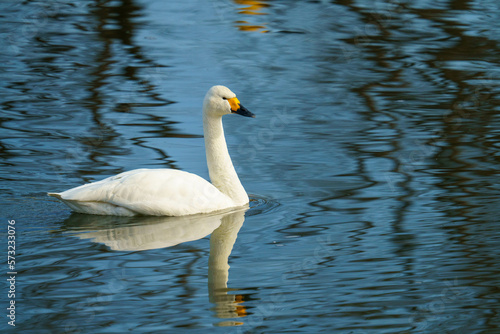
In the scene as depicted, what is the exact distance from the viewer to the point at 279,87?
45.4 ft

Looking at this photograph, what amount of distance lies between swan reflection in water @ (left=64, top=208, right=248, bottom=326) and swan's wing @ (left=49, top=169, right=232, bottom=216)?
98 millimetres

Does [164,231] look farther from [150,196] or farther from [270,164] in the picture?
[270,164]

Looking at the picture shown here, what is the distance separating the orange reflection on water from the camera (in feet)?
60.3

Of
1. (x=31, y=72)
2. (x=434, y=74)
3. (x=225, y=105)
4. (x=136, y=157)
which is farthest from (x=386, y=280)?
(x=31, y=72)

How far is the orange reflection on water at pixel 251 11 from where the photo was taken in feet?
60.3

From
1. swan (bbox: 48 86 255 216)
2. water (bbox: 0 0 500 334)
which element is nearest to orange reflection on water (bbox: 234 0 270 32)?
water (bbox: 0 0 500 334)

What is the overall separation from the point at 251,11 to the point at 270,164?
433 inches

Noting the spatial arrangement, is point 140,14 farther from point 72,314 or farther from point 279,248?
point 72,314

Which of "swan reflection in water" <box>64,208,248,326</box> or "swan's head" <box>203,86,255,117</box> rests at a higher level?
"swan's head" <box>203,86,255,117</box>

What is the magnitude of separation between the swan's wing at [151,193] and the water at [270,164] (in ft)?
0.47

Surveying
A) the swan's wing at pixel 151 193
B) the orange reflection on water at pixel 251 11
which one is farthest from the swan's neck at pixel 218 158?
the orange reflection on water at pixel 251 11

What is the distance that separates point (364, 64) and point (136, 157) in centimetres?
646

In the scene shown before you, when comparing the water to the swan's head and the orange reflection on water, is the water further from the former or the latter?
the swan's head

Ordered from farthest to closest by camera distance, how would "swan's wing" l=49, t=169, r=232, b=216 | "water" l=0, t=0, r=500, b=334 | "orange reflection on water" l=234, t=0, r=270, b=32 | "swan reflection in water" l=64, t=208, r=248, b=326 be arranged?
"orange reflection on water" l=234, t=0, r=270, b=32
"swan's wing" l=49, t=169, r=232, b=216
"swan reflection in water" l=64, t=208, r=248, b=326
"water" l=0, t=0, r=500, b=334
